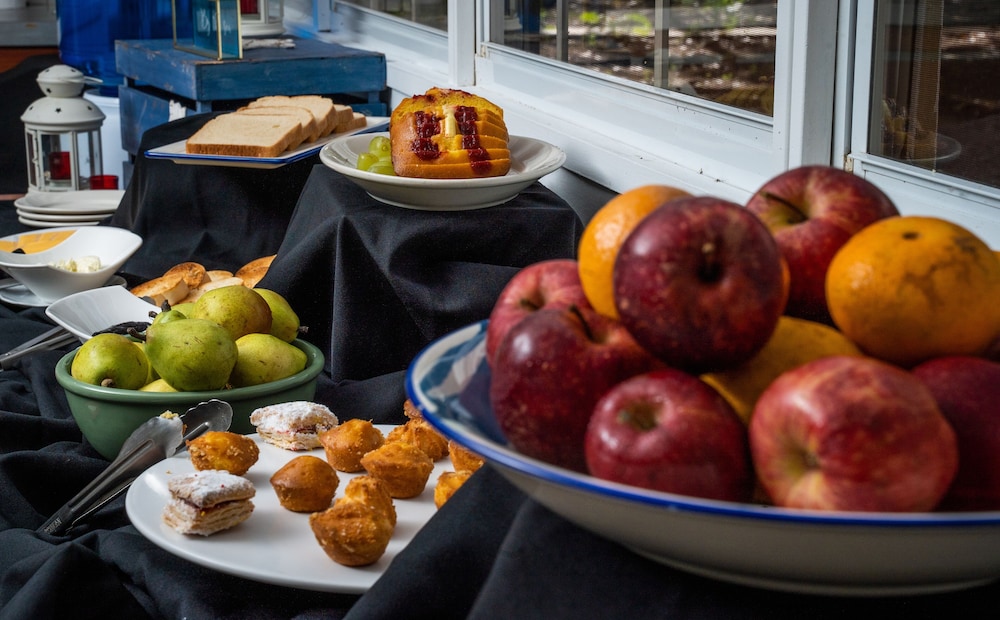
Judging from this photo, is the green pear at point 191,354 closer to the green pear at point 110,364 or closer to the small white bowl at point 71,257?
the green pear at point 110,364

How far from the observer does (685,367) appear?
1.63ft

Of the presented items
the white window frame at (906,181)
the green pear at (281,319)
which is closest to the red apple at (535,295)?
the white window frame at (906,181)

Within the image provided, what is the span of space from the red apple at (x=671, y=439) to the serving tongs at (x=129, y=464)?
621 millimetres

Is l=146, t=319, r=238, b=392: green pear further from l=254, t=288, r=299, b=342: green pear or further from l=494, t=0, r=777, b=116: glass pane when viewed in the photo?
l=494, t=0, r=777, b=116: glass pane

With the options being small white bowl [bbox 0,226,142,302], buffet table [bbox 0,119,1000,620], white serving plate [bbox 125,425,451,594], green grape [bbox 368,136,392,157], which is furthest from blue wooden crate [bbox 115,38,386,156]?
white serving plate [bbox 125,425,451,594]

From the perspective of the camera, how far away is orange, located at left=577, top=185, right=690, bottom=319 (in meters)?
0.56

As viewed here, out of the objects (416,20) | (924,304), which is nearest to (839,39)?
(924,304)

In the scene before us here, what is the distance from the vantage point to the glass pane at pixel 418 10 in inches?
95.7

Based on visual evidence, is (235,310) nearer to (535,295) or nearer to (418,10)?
(535,295)

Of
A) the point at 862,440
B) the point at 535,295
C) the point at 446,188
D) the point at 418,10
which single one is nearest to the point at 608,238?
the point at 535,295

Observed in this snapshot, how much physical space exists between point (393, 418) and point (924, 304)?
0.80m

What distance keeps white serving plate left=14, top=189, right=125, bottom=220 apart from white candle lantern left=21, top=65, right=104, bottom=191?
1.10ft

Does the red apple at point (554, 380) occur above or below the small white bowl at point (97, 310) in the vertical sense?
above

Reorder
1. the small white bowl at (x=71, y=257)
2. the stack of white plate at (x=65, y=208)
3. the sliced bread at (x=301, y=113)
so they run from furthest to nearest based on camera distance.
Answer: the stack of white plate at (x=65, y=208)
the sliced bread at (x=301, y=113)
the small white bowl at (x=71, y=257)
